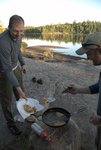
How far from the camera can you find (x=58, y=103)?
7.36 meters

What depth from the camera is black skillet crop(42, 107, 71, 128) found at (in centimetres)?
381

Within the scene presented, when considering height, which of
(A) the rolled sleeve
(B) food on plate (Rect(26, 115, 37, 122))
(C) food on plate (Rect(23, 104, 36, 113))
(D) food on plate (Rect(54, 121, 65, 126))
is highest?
(A) the rolled sleeve

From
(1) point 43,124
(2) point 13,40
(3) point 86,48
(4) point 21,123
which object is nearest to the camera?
(3) point 86,48

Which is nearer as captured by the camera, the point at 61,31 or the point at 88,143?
the point at 88,143

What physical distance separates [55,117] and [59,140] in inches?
14.2

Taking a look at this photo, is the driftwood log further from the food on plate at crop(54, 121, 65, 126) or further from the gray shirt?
the gray shirt

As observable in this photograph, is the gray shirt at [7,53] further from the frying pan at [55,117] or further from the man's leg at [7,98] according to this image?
the frying pan at [55,117]

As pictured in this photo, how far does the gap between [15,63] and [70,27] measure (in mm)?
124069

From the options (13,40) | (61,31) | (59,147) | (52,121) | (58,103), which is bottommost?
(61,31)

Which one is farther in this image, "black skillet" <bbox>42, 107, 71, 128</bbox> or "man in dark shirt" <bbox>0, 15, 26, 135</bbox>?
"man in dark shirt" <bbox>0, 15, 26, 135</bbox>

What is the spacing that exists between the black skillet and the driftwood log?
5.5 inches

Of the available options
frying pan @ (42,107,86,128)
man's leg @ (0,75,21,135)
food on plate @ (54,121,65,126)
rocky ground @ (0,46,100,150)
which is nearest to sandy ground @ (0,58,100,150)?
rocky ground @ (0,46,100,150)

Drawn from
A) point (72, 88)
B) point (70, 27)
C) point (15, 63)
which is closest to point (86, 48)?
point (72, 88)

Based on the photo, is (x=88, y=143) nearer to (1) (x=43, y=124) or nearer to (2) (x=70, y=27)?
(1) (x=43, y=124)
